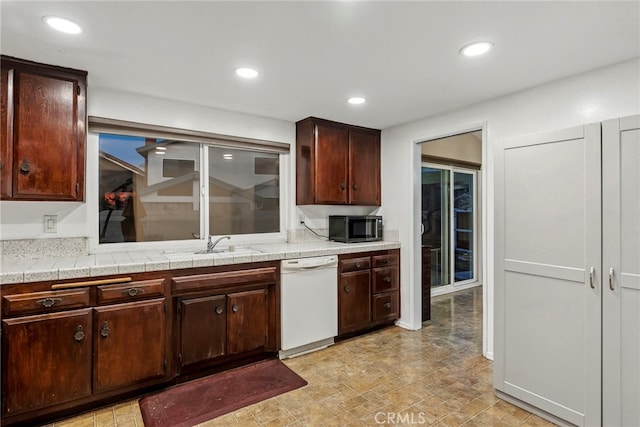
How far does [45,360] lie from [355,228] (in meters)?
2.76

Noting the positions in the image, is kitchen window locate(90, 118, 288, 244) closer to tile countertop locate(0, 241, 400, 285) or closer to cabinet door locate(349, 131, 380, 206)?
tile countertop locate(0, 241, 400, 285)

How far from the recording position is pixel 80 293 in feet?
6.83

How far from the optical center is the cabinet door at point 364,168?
3.80 meters

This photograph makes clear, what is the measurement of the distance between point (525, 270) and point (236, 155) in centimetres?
272

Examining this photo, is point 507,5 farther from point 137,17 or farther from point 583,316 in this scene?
point 137,17

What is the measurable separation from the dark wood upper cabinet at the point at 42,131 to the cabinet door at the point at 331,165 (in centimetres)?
204

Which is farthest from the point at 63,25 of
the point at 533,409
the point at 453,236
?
the point at 453,236

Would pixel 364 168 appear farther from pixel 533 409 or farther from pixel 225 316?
pixel 533 409

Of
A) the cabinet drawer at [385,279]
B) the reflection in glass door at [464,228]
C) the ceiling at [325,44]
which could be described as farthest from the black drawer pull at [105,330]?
the reflection in glass door at [464,228]

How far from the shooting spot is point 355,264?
134 inches

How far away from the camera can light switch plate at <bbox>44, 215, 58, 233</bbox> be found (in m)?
2.49

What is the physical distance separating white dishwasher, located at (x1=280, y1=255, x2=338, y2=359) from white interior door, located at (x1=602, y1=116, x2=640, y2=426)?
2.00 meters

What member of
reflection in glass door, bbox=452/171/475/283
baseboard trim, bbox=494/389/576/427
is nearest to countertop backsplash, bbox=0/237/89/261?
baseboard trim, bbox=494/389/576/427

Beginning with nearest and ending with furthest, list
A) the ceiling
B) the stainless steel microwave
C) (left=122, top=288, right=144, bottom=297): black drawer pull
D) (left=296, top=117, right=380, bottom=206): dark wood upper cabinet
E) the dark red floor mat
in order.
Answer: the ceiling
the dark red floor mat
(left=122, top=288, right=144, bottom=297): black drawer pull
(left=296, top=117, right=380, bottom=206): dark wood upper cabinet
the stainless steel microwave
